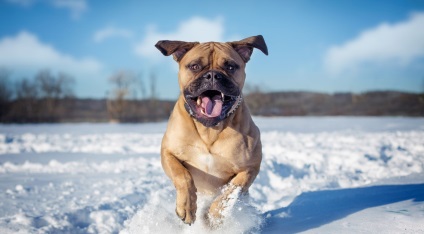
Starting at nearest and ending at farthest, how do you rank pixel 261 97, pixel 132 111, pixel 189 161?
1. pixel 189 161
2. pixel 261 97
3. pixel 132 111

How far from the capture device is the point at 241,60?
3660 millimetres

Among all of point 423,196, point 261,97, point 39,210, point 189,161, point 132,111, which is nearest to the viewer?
point 189,161

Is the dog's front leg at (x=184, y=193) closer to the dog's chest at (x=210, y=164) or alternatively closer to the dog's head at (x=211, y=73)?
the dog's chest at (x=210, y=164)

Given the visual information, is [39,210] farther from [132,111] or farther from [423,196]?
[132,111]

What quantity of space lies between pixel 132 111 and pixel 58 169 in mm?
29785

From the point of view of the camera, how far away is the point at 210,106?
10.5 feet

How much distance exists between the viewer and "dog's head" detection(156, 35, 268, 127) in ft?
10.2

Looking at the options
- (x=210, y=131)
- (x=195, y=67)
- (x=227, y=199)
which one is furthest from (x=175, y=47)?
(x=227, y=199)

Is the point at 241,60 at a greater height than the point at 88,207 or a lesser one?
greater

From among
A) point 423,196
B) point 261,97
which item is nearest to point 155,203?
point 423,196

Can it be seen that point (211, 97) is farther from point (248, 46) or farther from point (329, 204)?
point (329, 204)

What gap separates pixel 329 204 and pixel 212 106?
1945 millimetres

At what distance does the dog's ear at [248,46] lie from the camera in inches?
145

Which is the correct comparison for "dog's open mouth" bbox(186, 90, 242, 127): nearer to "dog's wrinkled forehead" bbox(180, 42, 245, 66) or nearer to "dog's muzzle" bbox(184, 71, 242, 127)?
"dog's muzzle" bbox(184, 71, 242, 127)
